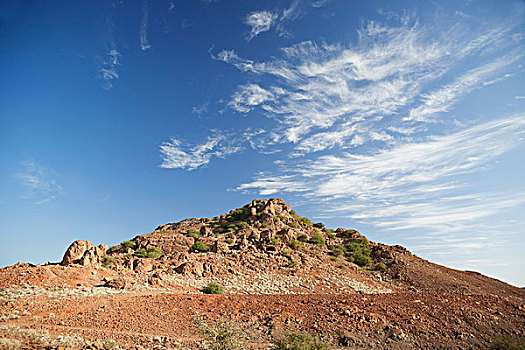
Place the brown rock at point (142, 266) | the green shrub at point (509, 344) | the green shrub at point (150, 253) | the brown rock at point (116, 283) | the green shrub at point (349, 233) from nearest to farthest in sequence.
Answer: the green shrub at point (509, 344), the brown rock at point (116, 283), the brown rock at point (142, 266), the green shrub at point (150, 253), the green shrub at point (349, 233)

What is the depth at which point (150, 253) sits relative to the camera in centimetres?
2844

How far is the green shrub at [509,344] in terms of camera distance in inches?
416

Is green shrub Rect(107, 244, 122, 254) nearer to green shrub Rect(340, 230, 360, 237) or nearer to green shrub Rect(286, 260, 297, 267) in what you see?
green shrub Rect(286, 260, 297, 267)

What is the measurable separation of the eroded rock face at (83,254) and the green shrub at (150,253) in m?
8.67

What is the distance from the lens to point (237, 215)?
1884 inches

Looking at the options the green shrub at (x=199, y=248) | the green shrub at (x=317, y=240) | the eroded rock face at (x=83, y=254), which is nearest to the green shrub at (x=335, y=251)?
the green shrub at (x=317, y=240)

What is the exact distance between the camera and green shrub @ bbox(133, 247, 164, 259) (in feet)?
92.5

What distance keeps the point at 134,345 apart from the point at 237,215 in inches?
1538

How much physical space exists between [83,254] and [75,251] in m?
0.52

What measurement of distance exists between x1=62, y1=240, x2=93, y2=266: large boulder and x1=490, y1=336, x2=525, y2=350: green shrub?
22457mm

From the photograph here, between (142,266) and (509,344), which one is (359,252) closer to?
(509,344)

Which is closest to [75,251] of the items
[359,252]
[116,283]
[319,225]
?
[116,283]

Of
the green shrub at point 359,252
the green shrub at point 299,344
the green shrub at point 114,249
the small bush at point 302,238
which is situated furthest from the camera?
the small bush at point 302,238

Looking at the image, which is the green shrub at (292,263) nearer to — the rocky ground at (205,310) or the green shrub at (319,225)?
the rocky ground at (205,310)
